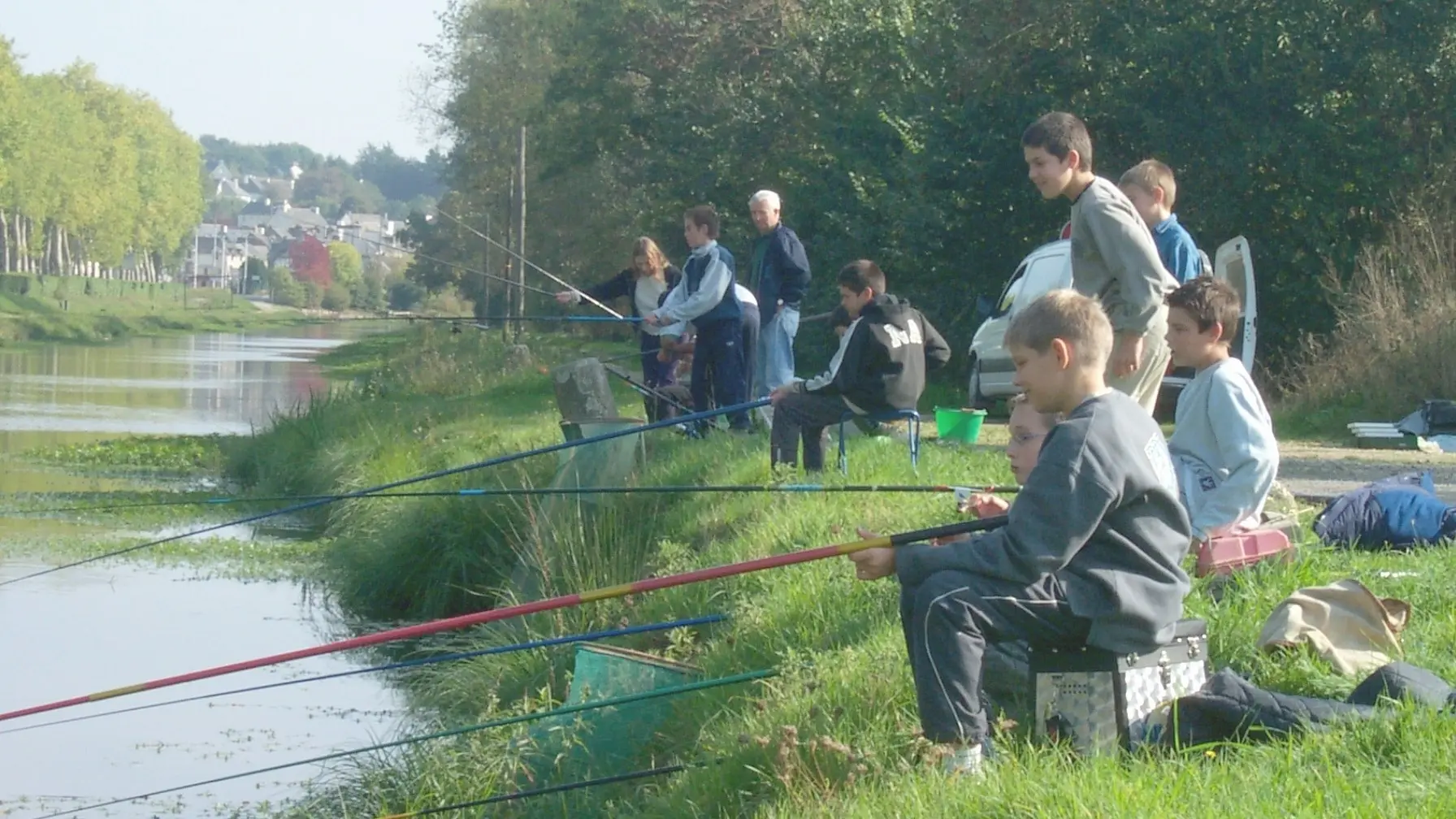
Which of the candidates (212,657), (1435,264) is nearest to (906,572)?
(212,657)

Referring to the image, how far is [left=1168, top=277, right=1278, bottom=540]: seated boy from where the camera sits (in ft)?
18.9

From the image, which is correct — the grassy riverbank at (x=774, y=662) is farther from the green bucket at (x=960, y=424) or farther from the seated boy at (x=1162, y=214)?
the seated boy at (x=1162, y=214)

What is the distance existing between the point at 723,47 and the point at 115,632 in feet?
66.8

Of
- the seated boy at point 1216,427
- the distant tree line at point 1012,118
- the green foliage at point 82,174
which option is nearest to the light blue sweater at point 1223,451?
the seated boy at point 1216,427

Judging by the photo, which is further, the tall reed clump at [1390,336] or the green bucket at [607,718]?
the tall reed clump at [1390,336]

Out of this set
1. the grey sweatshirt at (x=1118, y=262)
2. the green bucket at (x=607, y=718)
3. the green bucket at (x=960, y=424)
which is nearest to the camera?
the grey sweatshirt at (x=1118, y=262)

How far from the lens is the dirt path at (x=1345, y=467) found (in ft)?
34.6

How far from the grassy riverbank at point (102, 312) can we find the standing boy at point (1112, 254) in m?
42.8

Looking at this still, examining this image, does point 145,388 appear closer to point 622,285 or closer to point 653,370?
point 622,285

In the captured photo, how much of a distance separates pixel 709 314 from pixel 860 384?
2.52 metres

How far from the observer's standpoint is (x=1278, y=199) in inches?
Result: 781

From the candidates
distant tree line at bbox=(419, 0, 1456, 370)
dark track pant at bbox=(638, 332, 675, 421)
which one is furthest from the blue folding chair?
distant tree line at bbox=(419, 0, 1456, 370)

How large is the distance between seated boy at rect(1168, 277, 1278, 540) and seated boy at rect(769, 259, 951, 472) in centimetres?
309

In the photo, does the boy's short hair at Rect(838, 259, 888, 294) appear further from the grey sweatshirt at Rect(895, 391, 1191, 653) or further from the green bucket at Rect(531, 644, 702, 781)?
the grey sweatshirt at Rect(895, 391, 1191, 653)
